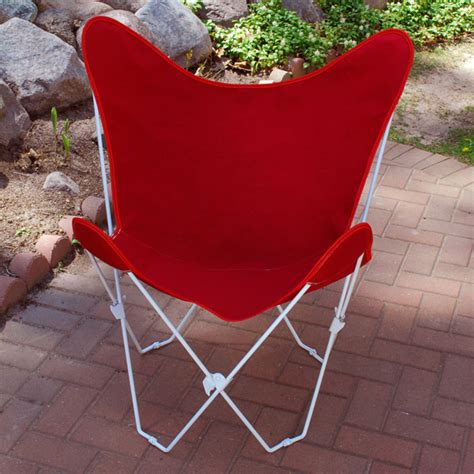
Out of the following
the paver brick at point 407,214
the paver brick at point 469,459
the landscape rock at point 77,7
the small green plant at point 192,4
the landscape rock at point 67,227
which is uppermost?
the landscape rock at point 77,7

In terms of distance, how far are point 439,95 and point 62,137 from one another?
249 cm

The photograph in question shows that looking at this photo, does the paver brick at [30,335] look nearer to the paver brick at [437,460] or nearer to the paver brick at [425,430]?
the paver brick at [425,430]

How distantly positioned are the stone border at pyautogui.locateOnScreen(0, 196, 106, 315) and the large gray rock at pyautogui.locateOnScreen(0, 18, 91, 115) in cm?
86

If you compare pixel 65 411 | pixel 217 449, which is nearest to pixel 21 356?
pixel 65 411

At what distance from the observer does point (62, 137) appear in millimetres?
3961

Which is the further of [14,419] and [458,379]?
[458,379]

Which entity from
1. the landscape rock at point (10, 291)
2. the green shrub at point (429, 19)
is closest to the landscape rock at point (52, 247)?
the landscape rock at point (10, 291)

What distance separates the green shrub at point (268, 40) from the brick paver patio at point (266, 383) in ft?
6.33

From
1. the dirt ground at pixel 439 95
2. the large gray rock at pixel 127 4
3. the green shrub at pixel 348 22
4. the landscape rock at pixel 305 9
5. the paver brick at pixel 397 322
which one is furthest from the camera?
the landscape rock at pixel 305 9

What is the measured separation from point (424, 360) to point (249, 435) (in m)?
0.74

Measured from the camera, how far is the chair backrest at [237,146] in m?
2.71

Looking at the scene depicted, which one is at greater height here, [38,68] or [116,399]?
[38,68]

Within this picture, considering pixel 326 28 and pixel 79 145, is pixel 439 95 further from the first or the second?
pixel 79 145

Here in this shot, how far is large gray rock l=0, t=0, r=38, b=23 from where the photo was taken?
4.47 metres
